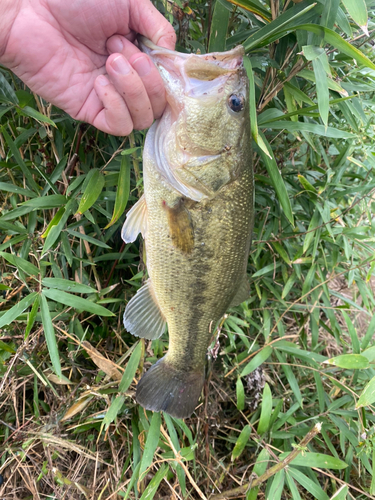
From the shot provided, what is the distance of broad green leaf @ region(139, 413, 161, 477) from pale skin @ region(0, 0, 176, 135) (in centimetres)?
164

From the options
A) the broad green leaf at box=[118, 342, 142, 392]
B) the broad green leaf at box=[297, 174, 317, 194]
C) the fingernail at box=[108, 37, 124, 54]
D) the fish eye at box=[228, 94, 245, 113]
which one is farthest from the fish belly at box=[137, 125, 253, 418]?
the broad green leaf at box=[297, 174, 317, 194]

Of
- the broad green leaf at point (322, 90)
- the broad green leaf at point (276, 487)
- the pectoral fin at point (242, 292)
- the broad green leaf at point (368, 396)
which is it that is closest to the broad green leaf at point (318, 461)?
the broad green leaf at point (276, 487)

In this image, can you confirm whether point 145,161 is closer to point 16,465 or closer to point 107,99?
point 107,99

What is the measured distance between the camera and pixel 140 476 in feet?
5.32

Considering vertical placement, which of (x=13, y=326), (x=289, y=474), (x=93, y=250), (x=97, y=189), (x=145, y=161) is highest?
(x=145, y=161)

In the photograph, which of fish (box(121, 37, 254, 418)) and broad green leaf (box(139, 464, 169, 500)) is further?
broad green leaf (box(139, 464, 169, 500))

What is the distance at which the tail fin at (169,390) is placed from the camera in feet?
5.31

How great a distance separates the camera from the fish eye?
1363 mm

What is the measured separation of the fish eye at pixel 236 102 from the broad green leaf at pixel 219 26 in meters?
0.35

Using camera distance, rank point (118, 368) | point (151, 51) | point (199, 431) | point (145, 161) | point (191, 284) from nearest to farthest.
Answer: point (151, 51) < point (145, 161) < point (191, 284) < point (118, 368) < point (199, 431)

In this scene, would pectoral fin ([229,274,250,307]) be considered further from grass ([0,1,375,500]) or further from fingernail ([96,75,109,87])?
fingernail ([96,75,109,87])

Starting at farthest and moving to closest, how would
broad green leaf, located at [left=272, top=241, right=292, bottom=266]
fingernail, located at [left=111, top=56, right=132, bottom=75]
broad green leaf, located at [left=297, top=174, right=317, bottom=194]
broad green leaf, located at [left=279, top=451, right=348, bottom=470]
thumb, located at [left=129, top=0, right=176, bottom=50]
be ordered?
1. broad green leaf, located at [left=272, top=241, right=292, bottom=266]
2. broad green leaf, located at [left=297, top=174, right=317, bottom=194]
3. broad green leaf, located at [left=279, top=451, right=348, bottom=470]
4. thumb, located at [left=129, top=0, right=176, bottom=50]
5. fingernail, located at [left=111, top=56, right=132, bottom=75]

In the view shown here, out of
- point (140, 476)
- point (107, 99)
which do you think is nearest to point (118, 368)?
point (140, 476)

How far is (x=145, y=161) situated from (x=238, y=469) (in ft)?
7.61
